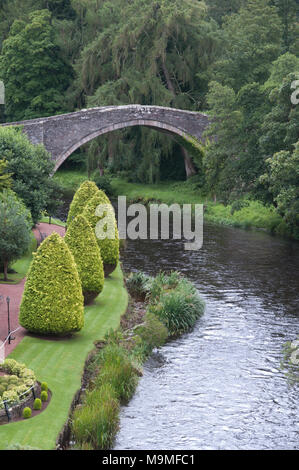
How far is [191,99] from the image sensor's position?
61.3 m

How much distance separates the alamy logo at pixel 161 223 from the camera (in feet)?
145

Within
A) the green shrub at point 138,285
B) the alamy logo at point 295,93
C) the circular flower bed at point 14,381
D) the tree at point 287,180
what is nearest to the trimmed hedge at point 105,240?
the green shrub at point 138,285

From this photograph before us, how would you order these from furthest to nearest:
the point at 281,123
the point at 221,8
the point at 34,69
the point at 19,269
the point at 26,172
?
the point at 221,8 < the point at 34,69 < the point at 281,123 < the point at 26,172 < the point at 19,269

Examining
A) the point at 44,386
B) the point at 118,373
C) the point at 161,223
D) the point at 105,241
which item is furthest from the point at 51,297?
the point at 161,223

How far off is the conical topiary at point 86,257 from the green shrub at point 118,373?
5293 mm

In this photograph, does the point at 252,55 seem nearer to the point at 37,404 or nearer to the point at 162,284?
the point at 162,284

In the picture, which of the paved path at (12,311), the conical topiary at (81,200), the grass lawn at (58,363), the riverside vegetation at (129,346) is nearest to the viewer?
the grass lawn at (58,363)

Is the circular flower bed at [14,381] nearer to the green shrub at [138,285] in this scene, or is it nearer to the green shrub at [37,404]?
the green shrub at [37,404]

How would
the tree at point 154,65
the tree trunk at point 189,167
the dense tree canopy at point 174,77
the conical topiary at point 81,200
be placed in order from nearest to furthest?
the conical topiary at point 81,200, the dense tree canopy at point 174,77, the tree at point 154,65, the tree trunk at point 189,167

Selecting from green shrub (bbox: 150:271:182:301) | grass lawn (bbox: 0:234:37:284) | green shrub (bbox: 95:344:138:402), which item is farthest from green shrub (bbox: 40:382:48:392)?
grass lawn (bbox: 0:234:37:284)

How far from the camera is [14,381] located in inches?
668

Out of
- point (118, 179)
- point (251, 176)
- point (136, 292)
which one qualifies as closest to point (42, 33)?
point (118, 179)

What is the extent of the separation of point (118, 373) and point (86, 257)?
296 inches
